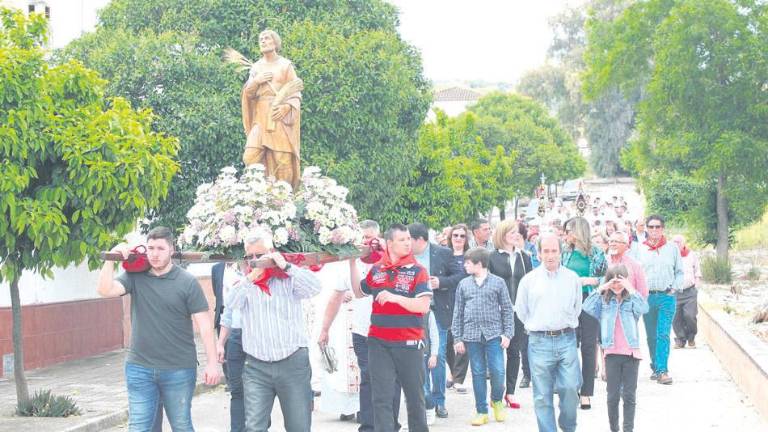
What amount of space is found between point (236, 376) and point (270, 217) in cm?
135

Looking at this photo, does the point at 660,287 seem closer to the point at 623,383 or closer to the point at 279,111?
the point at 623,383

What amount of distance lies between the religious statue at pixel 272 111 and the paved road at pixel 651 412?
2.93 m

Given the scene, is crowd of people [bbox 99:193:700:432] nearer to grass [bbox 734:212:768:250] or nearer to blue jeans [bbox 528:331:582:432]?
blue jeans [bbox 528:331:582:432]

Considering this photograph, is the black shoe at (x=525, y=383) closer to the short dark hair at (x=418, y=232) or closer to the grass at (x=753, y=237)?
the short dark hair at (x=418, y=232)

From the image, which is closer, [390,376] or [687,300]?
[390,376]

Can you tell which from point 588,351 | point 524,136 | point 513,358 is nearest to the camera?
point 588,351

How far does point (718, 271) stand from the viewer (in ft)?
91.1

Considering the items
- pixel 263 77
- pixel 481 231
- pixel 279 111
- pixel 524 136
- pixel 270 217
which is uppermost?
pixel 524 136

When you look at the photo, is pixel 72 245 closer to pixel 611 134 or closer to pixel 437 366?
pixel 437 366

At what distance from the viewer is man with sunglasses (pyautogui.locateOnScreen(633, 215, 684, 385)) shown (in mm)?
14109

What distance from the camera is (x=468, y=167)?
42.8 metres

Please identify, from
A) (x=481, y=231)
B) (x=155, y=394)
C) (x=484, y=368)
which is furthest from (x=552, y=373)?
(x=481, y=231)

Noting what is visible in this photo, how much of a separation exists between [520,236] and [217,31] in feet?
47.7

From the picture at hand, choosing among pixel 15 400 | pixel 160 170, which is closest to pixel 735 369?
pixel 160 170
